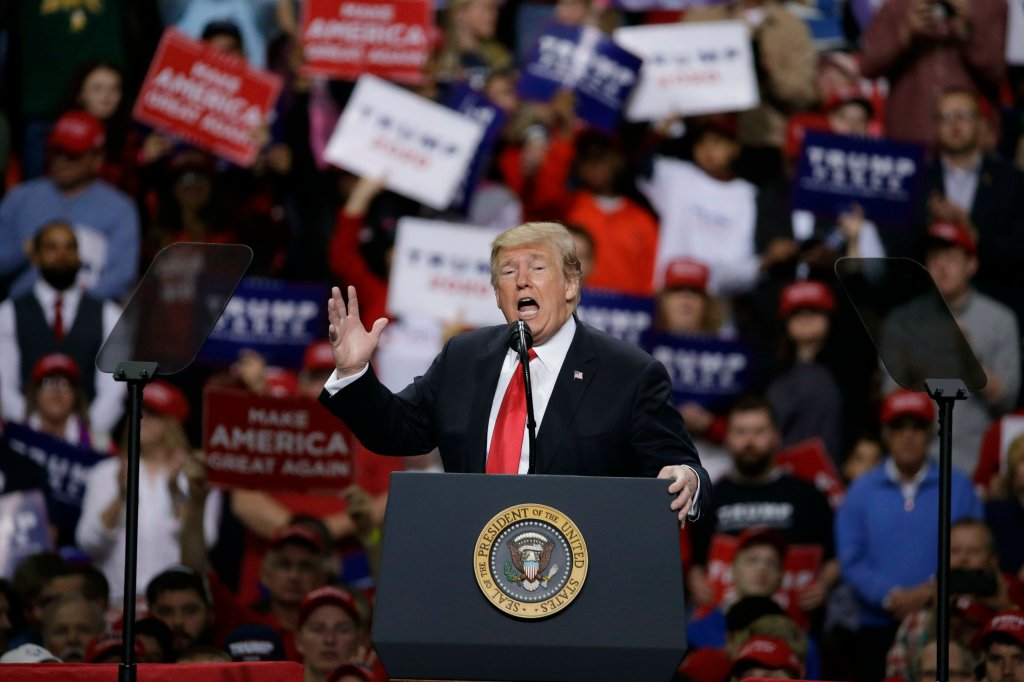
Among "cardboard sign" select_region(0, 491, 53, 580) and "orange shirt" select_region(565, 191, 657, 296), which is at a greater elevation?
"orange shirt" select_region(565, 191, 657, 296)

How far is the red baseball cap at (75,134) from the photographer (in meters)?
7.50

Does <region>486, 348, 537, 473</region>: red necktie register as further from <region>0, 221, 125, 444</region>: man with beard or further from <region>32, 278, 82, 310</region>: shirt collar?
<region>32, 278, 82, 310</region>: shirt collar

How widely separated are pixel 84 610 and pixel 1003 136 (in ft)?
16.5

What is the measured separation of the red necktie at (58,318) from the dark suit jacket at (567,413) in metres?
3.99

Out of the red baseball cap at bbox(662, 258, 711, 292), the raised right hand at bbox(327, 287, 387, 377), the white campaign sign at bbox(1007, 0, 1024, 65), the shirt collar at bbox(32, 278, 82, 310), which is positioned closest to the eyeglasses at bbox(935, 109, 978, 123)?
the white campaign sign at bbox(1007, 0, 1024, 65)

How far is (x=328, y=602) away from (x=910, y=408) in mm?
2482

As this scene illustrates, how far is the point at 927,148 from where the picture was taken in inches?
302

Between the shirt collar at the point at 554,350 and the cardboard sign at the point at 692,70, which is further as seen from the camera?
the cardboard sign at the point at 692,70

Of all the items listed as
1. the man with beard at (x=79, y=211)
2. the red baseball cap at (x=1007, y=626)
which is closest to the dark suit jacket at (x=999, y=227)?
the red baseball cap at (x=1007, y=626)

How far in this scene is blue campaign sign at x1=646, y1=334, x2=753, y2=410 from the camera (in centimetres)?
705

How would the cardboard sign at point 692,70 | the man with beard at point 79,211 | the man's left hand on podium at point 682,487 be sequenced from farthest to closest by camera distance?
the cardboard sign at point 692,70 → the man with beard at point 79,211 → the man's left hand on podium at point 682,487

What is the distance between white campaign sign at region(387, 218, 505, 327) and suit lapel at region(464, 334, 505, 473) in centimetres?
385

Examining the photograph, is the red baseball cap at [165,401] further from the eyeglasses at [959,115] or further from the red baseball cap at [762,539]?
the eyeglasses at [959,115]

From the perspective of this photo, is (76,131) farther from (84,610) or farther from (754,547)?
(754,547)
